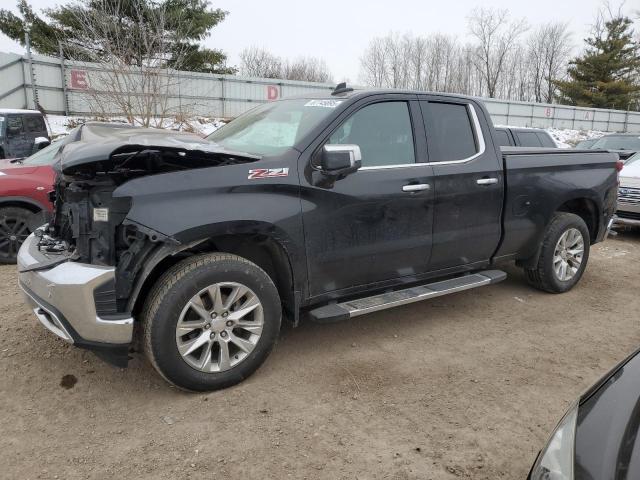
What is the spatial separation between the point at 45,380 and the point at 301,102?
2.71 meters

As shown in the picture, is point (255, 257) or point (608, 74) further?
point (608, 74)

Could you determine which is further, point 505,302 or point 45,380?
point 505,302

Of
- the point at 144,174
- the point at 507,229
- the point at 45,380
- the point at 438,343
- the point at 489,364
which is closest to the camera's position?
the point at 144,174

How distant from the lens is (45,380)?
3.24 m

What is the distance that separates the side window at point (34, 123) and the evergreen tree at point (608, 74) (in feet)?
149

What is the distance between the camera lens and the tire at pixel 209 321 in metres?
2.85

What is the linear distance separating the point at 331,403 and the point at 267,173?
149 cm

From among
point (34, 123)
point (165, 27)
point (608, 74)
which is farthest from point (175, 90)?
point (608, 74)

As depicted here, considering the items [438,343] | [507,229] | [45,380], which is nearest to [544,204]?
[507,229]

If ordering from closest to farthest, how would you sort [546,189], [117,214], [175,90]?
[117,214] → [546,189] → [175,90]

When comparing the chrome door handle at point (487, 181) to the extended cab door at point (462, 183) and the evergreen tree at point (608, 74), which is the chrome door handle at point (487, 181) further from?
the evergreen tree at point (608, 74)

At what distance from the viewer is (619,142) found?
46.7 feet

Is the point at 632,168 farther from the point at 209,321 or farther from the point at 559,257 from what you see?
the point at 209,321

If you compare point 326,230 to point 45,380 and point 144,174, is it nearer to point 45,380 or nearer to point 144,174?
point 144,174
